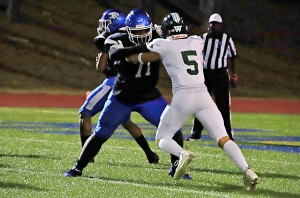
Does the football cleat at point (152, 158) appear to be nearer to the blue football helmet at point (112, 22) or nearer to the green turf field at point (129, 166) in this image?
the green turf field at point (129, 166)

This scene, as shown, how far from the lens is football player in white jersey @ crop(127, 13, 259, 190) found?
20.5 ft

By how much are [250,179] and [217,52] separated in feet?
15.0

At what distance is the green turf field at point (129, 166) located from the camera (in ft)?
20.5

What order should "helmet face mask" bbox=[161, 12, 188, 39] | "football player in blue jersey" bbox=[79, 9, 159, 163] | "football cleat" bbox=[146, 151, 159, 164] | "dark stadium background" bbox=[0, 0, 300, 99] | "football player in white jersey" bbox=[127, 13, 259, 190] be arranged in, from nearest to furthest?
"football player in white jersey" bbox=[127, 13, 259, 190] → "helmet face mask" bbox=[161, 12, 188, 39] → "football player in blue jersey" bbox=[79, 9, 159, 163] → "football cleat" bbox=[146, 151, 159, 164] → "dark stadium background" bbox=[0, 0, 300, 99]

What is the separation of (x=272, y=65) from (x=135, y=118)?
40.0 ft

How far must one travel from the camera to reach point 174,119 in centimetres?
638

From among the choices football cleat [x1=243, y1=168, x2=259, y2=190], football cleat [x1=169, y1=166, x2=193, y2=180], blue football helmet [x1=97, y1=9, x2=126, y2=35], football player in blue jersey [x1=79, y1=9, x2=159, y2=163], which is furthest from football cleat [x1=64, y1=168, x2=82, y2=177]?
football cleat [x1=243, y1=168, x2=259, y2=190]

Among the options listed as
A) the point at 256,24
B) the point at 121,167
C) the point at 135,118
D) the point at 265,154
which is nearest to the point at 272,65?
the point at 256,24

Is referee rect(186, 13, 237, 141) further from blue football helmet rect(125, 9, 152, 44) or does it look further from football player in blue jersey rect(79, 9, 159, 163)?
blue football helmet rect(125, 9, 152, 44)

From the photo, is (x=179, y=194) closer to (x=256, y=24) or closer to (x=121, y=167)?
(x=121, y=167)

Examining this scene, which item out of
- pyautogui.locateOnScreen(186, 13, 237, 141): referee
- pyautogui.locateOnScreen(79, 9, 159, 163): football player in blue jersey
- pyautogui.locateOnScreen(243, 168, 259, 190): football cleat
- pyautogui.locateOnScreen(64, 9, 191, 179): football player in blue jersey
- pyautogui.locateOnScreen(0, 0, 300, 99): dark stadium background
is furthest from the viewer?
pyautogui.locateOnScreen(0, 0, 300, 99): dark stadium background

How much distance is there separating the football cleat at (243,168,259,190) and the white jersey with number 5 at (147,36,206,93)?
2.73 ft

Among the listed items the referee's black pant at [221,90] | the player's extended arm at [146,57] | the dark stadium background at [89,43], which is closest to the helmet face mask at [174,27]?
the player's extended arm at [146,57]

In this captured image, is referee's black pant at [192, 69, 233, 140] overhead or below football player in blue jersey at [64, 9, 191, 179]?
below
